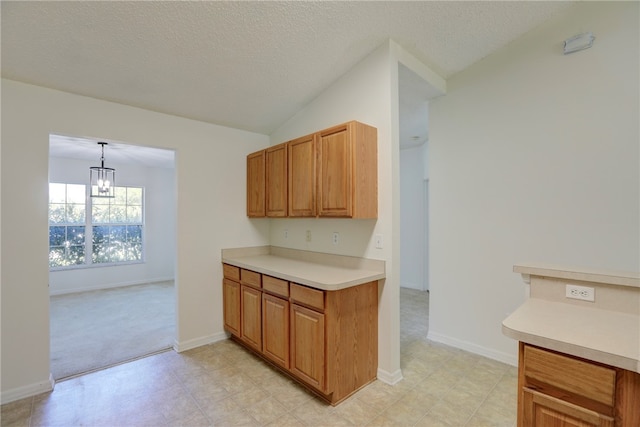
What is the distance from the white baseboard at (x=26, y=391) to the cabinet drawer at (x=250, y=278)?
5.59 feet

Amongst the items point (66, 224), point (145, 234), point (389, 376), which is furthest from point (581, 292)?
point (66, 224)

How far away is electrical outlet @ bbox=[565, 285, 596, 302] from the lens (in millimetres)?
1477

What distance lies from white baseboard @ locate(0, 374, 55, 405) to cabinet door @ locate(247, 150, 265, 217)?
2296mm

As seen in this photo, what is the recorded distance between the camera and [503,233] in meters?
2.87

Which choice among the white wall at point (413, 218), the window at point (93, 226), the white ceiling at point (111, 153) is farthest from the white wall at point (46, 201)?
the window at point (93, 226)

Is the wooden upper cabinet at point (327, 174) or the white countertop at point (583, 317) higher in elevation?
the wooden upper cabinet at point (327, 174)

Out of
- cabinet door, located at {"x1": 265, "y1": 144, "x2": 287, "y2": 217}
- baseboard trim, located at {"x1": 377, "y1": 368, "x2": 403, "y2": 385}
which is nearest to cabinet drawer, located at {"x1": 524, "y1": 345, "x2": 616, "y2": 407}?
baseboard trim, located at {"x1": 377, "y1": 368, "x2": 403, "y2": 385}

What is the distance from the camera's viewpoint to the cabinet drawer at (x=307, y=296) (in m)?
2.18

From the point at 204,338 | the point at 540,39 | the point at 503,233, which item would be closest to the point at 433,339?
the point at 503,233

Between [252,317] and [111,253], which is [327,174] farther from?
[111,253]

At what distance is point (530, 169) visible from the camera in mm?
2701

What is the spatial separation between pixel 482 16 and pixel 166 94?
2.84 m

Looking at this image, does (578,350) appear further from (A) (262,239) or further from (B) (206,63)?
(A) (262,239)

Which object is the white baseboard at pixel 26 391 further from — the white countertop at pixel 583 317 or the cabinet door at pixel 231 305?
the white countertop at pixel 583 317
